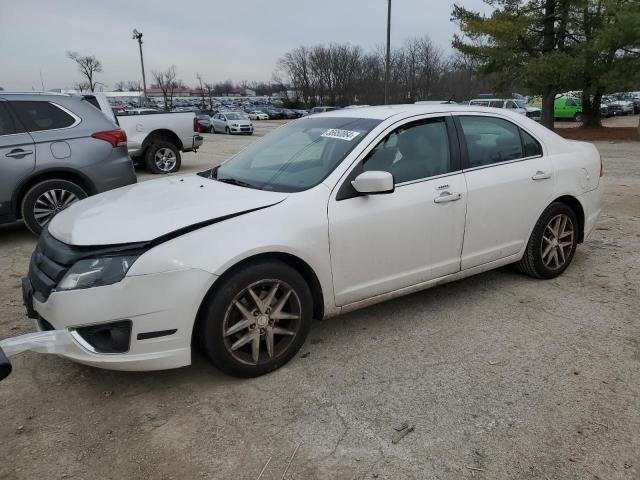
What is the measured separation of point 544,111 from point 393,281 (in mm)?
21975

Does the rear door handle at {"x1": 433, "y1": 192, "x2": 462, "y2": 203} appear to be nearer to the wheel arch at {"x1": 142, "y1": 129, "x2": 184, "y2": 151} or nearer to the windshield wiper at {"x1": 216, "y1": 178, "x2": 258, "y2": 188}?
the windshield wiper at {"x1": 216, "y1": 178, "x2": 258, "y2": 188}

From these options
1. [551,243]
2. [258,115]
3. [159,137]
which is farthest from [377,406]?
[258,115]

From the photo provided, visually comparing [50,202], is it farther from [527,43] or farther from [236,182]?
[527,43]

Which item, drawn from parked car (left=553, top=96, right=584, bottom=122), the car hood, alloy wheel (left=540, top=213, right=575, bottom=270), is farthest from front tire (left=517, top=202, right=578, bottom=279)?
parked car (left=553, top=96, right=584, bottom=122)

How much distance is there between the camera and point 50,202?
597 cm

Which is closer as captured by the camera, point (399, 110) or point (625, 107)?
point (399, 110)

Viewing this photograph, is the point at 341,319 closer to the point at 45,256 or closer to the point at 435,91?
the point at 45,256

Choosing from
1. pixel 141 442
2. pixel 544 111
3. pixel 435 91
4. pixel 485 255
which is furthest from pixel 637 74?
pixel 435 91

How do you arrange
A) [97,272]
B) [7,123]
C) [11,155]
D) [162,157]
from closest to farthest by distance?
1. [97,272]
2. [11,155]
3. [7,123]
4. [162,157]

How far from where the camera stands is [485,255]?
3955mm

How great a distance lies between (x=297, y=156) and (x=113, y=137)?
12.1 ft

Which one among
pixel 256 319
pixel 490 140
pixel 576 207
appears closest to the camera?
pixel 256 319

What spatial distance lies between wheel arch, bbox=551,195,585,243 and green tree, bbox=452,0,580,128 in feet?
57.5

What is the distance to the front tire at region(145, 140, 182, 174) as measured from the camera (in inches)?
469
